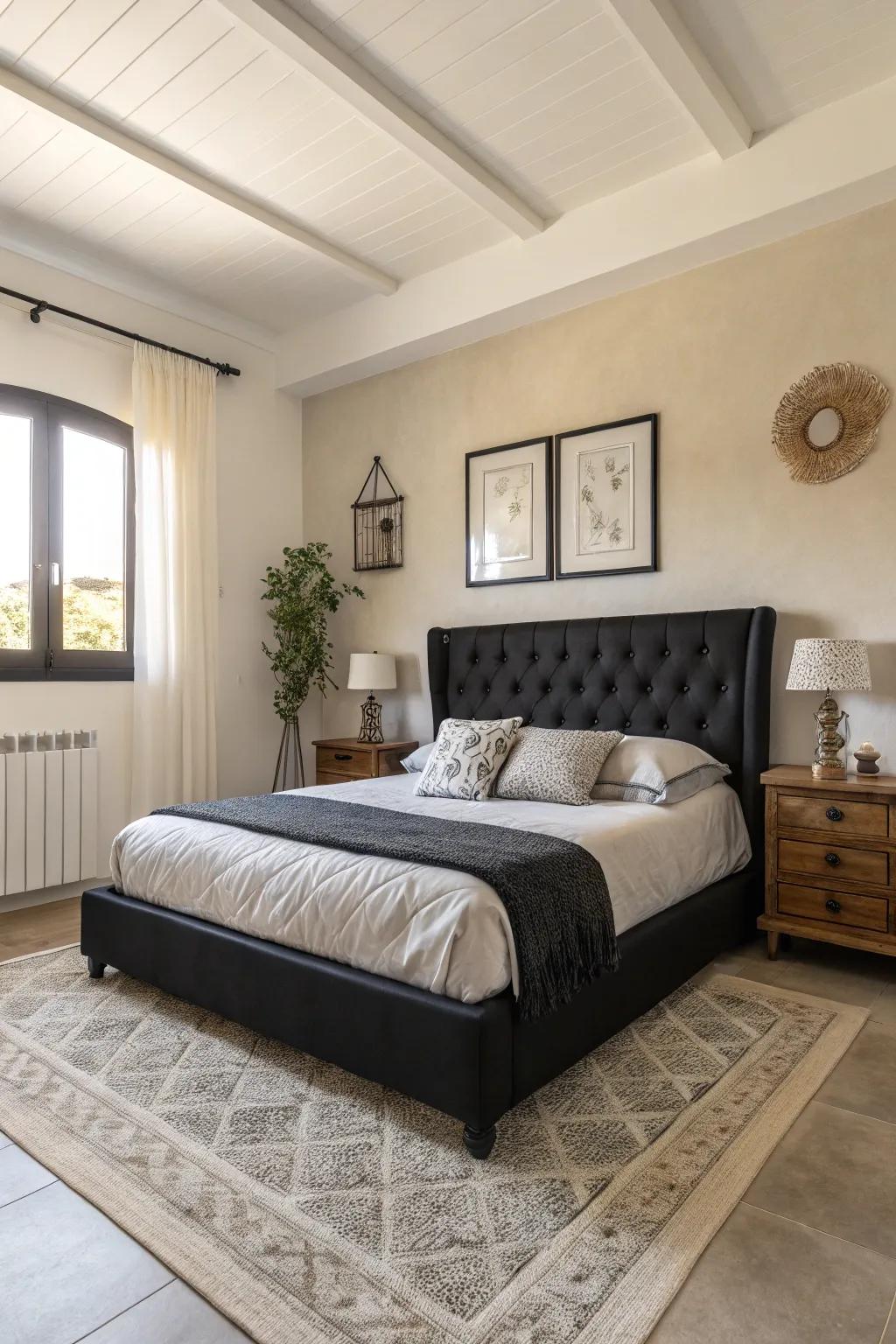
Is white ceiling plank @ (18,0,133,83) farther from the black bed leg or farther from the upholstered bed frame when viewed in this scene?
the black bed leg

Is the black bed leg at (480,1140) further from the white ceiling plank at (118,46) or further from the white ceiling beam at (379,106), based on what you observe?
the white ceiling plank at (118,46)

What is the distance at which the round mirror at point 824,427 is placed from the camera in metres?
3.17

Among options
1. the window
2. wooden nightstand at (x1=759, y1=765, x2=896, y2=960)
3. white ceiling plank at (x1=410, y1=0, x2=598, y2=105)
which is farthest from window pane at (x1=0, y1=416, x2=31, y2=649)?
wooden nightstand at (x1=759, y1=765, x2=896, y2=960)

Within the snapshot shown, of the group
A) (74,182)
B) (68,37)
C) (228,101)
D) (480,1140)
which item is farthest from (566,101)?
(480,1140)

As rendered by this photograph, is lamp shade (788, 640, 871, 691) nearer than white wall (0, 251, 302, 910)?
Yes

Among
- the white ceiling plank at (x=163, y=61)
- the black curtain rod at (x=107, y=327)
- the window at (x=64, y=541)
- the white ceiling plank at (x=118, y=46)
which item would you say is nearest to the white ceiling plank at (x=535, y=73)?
the white ceiling plank at (x=163, y=61)

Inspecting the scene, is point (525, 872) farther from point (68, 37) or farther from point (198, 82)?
point (68, 37)

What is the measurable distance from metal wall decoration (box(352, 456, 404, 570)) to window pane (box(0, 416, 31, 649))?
1734mm

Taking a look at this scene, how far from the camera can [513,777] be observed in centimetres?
316

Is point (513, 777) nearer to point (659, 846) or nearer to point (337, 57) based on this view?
point (659, 846)

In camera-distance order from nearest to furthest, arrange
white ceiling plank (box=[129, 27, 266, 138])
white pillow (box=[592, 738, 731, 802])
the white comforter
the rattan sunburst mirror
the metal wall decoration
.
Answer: the white comforter → white ceiling plank (box=[129, 27, 266, 138]) → white pillow (box=[592, 738, 731, 802]) → the rattan sunburst mirror → the metal wall decoration

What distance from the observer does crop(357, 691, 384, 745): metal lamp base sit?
4492mm

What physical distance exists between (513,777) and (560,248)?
2.34 m

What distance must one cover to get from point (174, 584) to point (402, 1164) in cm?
313
